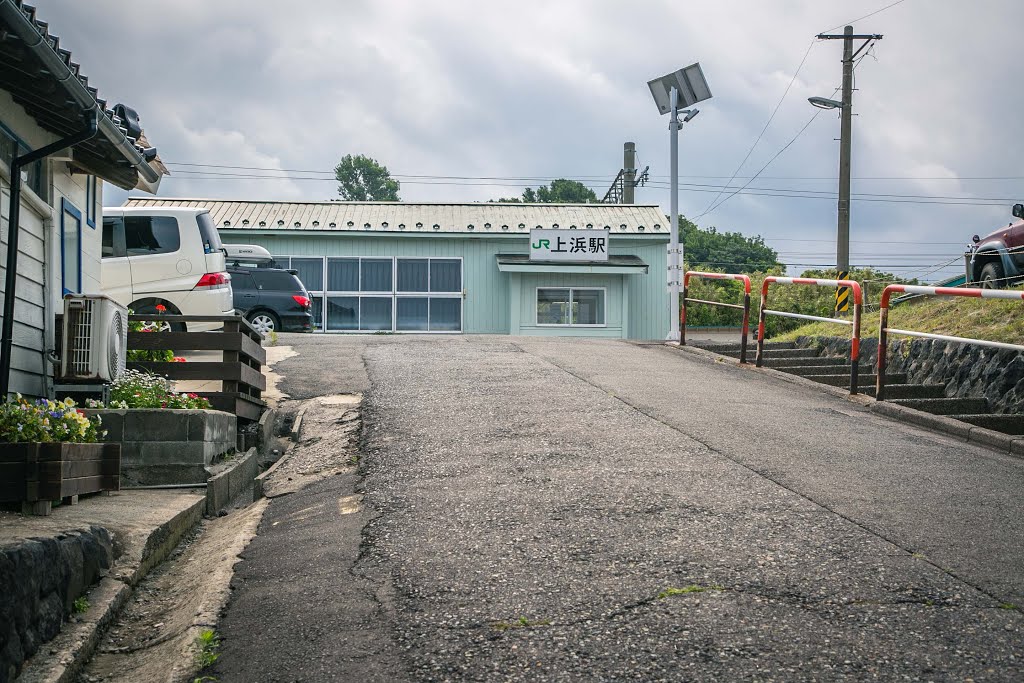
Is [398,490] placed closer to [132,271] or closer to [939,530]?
[939,530]

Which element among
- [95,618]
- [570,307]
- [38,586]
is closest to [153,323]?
[95,618]

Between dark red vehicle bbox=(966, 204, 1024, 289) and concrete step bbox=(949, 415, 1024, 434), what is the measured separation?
231 inches

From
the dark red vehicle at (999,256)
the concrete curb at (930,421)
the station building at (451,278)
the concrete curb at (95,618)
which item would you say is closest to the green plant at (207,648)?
the concrete curb at (95,618)

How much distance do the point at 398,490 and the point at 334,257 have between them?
22.5m

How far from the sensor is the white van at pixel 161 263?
1381 centimetres

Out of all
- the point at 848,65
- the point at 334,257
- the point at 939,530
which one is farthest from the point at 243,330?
the point at 848,65

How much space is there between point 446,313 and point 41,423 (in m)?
22.8

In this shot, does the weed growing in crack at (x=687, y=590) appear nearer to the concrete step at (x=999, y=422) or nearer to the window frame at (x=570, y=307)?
the concrete step at (x=999, y=422)

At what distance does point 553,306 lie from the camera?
28469mm

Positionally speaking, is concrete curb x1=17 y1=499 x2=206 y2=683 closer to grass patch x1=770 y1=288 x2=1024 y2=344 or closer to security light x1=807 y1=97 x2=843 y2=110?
Result: grass patch x1=770 y1=288 x2=1024 y2=344

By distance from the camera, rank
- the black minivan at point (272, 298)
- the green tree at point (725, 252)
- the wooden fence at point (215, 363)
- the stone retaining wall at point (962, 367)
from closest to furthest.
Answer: the wooden fence at point (215, 363) < the stone retaining wall at point (962, 367) < the black minivan at point (272, 298) < the green tree at point (725, 252)

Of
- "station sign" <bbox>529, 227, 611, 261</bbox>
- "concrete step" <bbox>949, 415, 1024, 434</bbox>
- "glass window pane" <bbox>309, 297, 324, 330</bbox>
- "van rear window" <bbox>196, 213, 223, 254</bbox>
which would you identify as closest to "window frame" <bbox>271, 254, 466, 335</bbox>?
"glass window pane" <bbox>309, 297, 324, 330</bbox>

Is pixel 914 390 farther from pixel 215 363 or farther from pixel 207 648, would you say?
pixel 207 648

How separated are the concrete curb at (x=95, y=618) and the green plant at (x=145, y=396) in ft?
5.94
